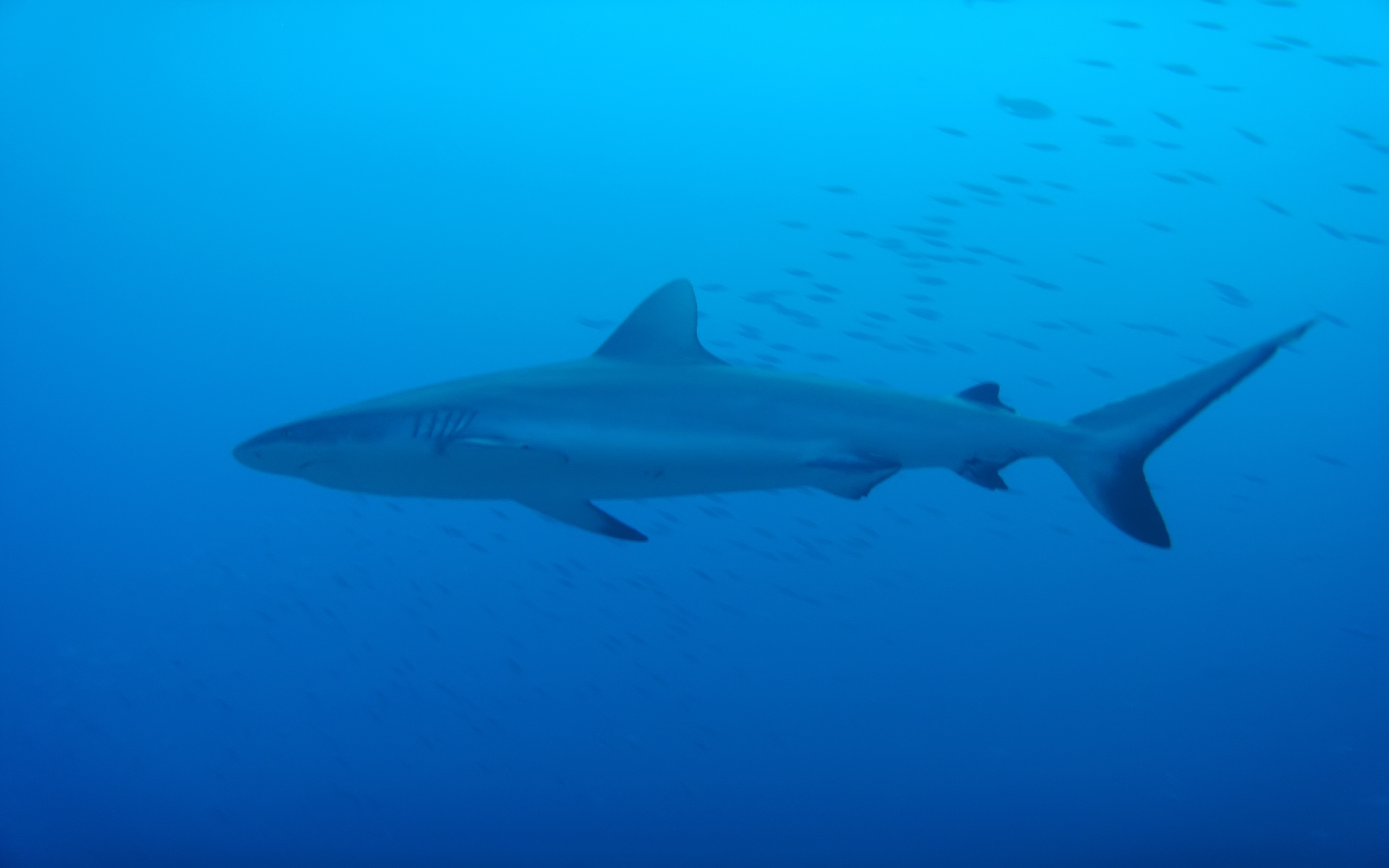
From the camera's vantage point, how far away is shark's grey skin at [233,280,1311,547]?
258 centimetres

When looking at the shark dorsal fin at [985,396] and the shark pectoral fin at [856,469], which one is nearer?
the shark pectoral fin at [856,469]

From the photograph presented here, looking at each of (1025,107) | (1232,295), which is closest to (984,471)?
(1025,107)

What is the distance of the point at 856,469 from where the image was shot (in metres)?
2.67

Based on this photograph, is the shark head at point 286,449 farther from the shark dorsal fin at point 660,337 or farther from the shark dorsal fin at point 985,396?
the shark dorsal fin at point 985,396

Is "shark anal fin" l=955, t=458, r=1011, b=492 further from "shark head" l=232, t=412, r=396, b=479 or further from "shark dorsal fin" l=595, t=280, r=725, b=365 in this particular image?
"shark head" l=232, t=412, r=396, b=479

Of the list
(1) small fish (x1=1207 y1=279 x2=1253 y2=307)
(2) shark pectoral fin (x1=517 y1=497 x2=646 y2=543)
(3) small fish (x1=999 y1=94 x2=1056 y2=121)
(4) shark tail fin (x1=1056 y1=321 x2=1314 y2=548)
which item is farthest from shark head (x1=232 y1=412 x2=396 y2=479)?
→ (1) small fish (x1=1207 y1=279 x2=1253 y2=307)

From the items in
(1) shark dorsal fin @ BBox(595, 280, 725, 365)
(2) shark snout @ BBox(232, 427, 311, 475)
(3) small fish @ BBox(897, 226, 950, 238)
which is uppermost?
(3) small fish @ BBox(897, 226, 950, 238)

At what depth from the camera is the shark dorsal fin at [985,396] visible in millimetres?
2832

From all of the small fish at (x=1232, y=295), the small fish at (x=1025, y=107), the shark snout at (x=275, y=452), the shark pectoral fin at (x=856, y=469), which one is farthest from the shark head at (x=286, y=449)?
the small fish at (x=1232, y=295)

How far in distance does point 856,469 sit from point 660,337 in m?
0.88

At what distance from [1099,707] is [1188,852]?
5.92 m

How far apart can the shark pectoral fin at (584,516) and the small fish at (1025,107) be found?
486 centimetres

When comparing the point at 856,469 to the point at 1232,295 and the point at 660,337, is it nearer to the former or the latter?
the point at 660,337

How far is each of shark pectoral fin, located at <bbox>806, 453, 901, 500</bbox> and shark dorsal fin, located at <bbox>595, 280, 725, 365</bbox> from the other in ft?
1.88
